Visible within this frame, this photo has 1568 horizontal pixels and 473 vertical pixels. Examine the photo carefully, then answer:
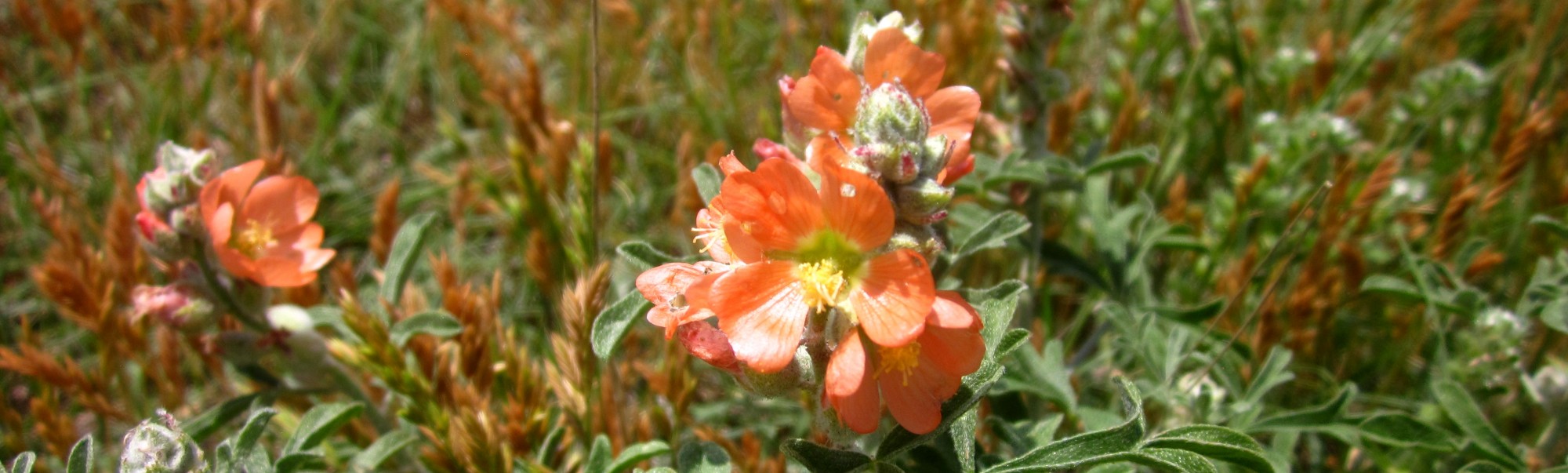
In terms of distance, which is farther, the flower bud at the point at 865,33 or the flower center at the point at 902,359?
the flower bud at the point at 865,33

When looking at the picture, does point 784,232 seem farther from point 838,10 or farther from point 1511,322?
point 838,10

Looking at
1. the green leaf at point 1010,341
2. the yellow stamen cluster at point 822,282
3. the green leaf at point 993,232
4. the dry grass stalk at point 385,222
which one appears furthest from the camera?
the dry grass stalk at point 385,222

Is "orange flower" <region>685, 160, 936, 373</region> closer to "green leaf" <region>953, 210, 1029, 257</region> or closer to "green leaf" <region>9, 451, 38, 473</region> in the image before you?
"green leaf" <region>953, 210, 1029, 257</region>

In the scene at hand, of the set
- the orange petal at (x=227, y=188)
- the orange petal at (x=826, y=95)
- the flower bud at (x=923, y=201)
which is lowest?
the orange petal at (x=227, y=188)

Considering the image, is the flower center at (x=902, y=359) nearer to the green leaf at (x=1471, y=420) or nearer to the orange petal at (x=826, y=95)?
the orange petal at (x=826, y=95)

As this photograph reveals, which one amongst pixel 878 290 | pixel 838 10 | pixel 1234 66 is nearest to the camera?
pixel 878 290

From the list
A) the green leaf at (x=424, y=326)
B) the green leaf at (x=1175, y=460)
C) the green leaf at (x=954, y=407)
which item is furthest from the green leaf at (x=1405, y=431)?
the green leaf at (x=424, y=326)

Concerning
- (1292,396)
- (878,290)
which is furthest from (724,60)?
(878,290)

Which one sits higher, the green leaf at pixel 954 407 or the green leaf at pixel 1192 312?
the green leaf at pixel 954 407
